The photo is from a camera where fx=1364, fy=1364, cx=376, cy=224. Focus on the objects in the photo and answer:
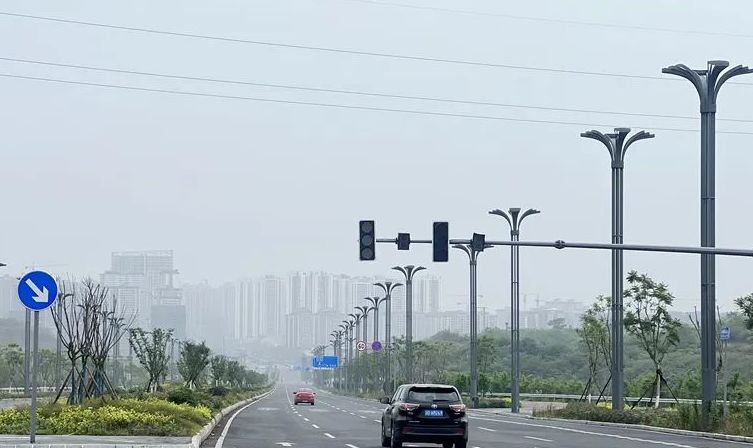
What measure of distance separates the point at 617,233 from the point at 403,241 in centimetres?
1344

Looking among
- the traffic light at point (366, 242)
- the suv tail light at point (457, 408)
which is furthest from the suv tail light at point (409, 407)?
the traffic light at point (366, 242)

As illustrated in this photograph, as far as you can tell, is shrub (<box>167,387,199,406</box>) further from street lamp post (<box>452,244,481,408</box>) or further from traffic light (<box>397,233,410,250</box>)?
street lamp post (<box>452,244,481,408</box>)

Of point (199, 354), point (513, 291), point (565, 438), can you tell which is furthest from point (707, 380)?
point (199, 354)

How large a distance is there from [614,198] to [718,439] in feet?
46.9

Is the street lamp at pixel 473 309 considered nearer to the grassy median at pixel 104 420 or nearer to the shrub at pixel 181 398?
the shrub at pixel 181 398

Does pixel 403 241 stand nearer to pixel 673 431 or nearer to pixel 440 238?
pixel 440 238

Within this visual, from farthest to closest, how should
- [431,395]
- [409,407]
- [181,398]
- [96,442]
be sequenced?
[181,398] → [431,395] → [409,407] → [96,442]

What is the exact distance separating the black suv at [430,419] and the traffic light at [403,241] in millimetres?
9326

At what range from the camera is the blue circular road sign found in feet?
74.9

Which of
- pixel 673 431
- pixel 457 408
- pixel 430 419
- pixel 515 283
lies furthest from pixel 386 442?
pixel 515 283

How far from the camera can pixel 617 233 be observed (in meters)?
49.2

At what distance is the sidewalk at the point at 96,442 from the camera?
25.4 metres

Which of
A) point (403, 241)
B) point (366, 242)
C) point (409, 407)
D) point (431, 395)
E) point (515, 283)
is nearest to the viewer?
point (409, 407)

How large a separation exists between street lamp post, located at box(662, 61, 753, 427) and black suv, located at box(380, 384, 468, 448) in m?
12.8
